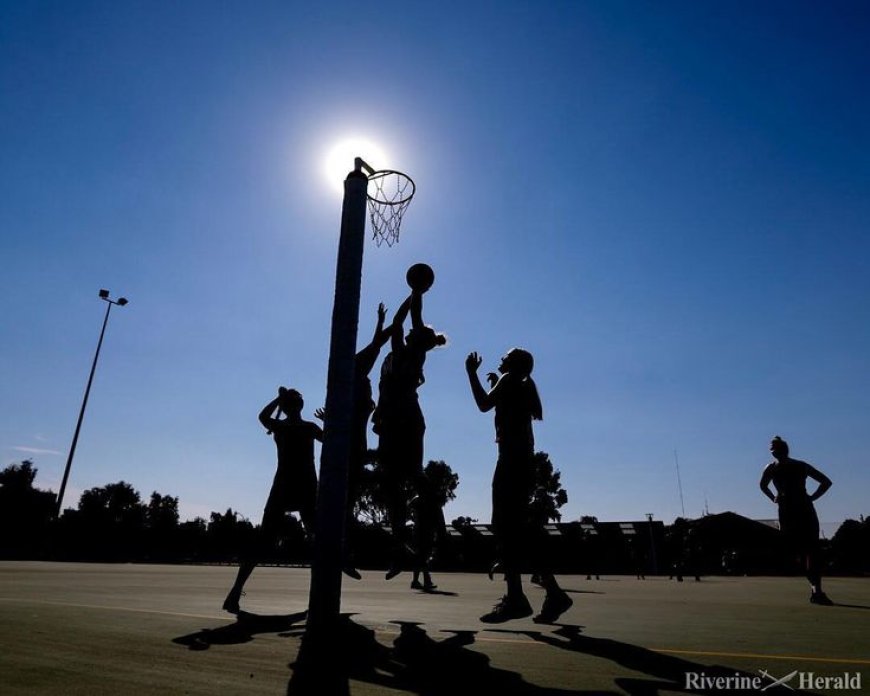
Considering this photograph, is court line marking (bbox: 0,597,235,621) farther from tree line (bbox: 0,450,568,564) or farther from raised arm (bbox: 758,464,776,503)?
tree line (bbox: 0,450,568,564)

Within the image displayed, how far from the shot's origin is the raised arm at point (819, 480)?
743cm

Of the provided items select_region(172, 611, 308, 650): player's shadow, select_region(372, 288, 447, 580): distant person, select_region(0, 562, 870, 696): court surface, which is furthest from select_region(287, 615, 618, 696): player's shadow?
select_region(372, 288, 447, 580): distant person

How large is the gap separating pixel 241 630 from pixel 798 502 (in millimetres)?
7519

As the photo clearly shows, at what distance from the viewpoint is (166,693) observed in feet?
7.29

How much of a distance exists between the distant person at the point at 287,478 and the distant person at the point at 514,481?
6.36 ft

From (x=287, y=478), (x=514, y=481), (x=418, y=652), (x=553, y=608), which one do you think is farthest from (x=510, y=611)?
(x=287, y=478)

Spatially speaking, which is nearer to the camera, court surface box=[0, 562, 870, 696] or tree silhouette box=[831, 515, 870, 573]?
court surface box=[0, 562, 870, 696]

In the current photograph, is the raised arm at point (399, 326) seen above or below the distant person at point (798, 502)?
above

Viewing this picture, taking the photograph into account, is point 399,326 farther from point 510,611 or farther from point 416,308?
point 510,611

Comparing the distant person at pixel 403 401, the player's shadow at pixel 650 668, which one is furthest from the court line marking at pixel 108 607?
the player's shadow at pixel 650 668

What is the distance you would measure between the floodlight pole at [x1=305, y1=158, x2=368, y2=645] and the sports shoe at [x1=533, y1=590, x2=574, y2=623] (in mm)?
2020

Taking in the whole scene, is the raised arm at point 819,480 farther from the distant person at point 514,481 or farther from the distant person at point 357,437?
the distant person at point 357,437

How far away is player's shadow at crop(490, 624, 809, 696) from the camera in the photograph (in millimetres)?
2309

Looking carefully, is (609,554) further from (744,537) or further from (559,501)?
(559,501)
